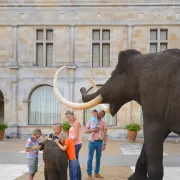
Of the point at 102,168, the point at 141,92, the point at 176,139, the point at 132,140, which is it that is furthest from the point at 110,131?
the point at 141,92

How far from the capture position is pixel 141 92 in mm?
Result: 5219

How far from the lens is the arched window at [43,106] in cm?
2133

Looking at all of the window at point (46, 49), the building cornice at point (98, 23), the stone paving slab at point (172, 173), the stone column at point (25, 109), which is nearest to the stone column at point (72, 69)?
the building cornice at point (98, 23)

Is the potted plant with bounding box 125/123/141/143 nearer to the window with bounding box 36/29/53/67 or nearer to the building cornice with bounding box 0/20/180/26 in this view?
the building cornice with bounding box 0/20/180/26

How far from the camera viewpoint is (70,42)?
20.8 m

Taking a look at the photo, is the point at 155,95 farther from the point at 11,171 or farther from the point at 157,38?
the point at 157,38

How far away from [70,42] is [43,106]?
3.88 metres

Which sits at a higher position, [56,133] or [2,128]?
[56,133]

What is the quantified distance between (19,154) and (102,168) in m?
4.06

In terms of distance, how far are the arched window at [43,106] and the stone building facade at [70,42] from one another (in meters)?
0.12

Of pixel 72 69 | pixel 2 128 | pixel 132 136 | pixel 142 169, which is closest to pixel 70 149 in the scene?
pixel 142 169

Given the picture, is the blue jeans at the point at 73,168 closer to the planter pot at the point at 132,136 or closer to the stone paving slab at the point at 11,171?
the stone paving slab at the point at 11,171

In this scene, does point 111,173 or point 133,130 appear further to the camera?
point 133,130

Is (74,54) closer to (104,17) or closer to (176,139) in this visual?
(104,17)
